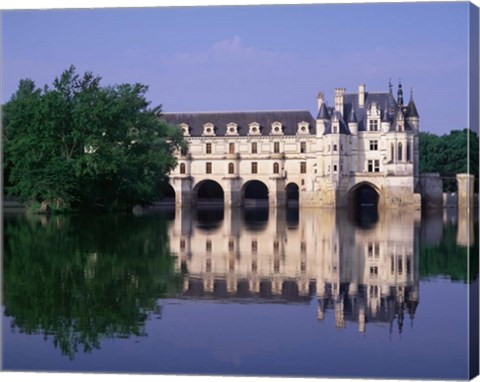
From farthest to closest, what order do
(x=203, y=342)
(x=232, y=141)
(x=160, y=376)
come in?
(x=232, y=141) → (x=203, y=342) → (x=160, y=376)

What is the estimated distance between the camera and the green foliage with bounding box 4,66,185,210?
1550 inches

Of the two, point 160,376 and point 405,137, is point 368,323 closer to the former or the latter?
point 160,376

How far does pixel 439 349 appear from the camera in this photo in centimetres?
905

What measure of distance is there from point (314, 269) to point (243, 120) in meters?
49.6

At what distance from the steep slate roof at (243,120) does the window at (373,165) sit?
7495 mm

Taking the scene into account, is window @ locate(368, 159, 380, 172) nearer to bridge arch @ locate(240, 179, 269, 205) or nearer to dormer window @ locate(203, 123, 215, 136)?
dormer window @ locate(203, 123, 215, 136)

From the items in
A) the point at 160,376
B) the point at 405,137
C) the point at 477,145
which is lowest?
the point at 160,376

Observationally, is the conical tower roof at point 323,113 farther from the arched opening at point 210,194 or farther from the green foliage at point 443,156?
the arched opening at point 210,194

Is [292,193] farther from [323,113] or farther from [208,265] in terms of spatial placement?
[208,265]

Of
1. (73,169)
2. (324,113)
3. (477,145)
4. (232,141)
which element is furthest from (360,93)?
(477,145)

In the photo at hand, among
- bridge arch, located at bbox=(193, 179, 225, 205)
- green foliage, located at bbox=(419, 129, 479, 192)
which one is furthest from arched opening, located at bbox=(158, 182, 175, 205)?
green foliage, located at bbox=(419, 129, 479, 192)

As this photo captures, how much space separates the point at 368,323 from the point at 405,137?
45.7 m

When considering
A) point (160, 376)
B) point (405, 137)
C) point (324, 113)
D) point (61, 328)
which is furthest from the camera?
point (324, 113)

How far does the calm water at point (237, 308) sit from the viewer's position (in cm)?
858
